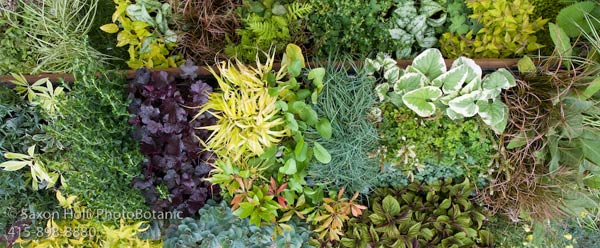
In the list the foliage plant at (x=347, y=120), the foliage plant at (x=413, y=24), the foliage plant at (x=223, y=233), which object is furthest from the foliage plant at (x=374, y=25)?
the foliage plant at (x=223, y=233)

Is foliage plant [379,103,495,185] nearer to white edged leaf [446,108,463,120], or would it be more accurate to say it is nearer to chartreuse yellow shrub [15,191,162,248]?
white edged leaf [446,108,463,120]

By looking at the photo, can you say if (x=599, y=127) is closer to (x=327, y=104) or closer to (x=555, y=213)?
(x=555, y=213)

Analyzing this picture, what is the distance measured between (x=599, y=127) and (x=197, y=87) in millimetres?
1484

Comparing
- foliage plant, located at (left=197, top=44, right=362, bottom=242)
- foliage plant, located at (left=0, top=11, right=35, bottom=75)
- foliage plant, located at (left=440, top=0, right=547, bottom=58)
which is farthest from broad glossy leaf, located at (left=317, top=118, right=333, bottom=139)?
A: foliage plant, located at (left=0, top=11, right=35, bottom=75)

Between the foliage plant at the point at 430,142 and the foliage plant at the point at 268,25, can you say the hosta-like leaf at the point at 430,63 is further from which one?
the foliage plant at the point at 268,25

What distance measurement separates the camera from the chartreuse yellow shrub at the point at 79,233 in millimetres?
1482

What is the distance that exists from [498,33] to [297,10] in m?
0.80

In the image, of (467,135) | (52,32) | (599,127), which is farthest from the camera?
(52,32)

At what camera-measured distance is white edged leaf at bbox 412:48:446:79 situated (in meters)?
1.40

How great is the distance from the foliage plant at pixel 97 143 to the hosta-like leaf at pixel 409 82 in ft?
3.30

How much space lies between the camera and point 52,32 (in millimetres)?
1618

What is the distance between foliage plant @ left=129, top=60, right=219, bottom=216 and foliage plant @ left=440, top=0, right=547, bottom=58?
1.03 m

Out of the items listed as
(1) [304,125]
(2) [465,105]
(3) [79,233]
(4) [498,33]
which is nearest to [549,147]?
(2) [465,105]

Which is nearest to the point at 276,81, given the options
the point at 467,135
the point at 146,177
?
the point at 146,177
